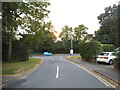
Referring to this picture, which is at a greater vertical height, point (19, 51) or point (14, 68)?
point (19, 51)

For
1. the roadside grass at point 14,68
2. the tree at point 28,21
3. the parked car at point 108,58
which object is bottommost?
the roadside grass at point 14,68

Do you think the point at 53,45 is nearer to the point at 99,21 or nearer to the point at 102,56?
the point at 99,21

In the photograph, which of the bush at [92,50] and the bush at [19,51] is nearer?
the bush at [92,50]

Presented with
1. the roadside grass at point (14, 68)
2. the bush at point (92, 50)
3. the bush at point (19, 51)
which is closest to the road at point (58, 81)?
the roadside grass at point (14, 68)

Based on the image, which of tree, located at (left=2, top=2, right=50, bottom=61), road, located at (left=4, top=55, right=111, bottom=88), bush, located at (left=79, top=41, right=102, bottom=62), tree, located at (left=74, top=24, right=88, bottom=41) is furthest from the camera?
tree, located at (left=74, top=24, right=88, bottom=41)

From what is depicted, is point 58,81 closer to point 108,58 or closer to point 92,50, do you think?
point 108,58

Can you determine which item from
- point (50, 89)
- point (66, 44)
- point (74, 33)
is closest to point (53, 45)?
point (66, 44)

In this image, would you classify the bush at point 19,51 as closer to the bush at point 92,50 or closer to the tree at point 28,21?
the tree at point 28,21

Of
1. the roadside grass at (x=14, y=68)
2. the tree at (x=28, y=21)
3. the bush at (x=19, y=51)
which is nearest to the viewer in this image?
the roadside grass at (x=14, y=68)

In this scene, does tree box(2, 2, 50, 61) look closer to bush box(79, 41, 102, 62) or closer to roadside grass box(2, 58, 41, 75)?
roadside grass box(2, 58, 41, 75)

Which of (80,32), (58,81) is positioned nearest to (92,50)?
(58,81)

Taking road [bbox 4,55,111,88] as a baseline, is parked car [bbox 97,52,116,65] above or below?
above

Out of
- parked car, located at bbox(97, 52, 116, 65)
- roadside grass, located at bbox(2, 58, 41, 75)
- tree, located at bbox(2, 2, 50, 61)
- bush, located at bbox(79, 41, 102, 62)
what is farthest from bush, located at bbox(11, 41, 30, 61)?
parked car, located at bbox(97, 52, 116, 65)

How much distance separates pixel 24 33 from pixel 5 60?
5.20 meters
